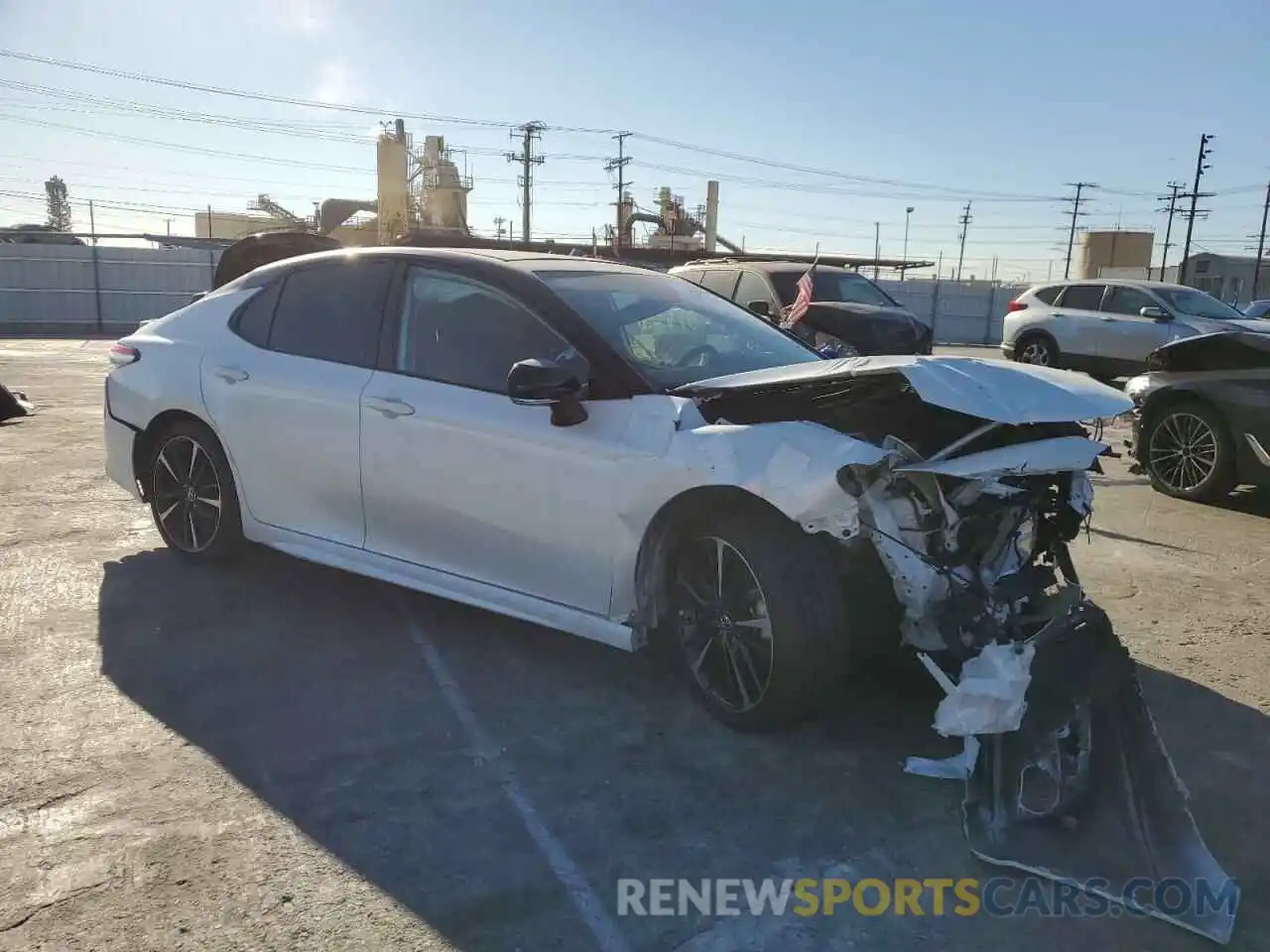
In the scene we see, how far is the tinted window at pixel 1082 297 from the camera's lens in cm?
1557

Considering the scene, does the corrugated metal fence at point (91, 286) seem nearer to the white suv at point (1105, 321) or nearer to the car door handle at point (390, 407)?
the white suv at point (1105, 321)

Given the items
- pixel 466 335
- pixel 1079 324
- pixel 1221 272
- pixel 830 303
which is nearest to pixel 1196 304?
pixel 1079 324

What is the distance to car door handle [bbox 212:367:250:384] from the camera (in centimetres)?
462

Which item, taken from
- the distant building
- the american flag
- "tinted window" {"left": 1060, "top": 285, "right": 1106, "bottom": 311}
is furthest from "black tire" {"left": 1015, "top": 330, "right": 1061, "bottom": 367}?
the distant building

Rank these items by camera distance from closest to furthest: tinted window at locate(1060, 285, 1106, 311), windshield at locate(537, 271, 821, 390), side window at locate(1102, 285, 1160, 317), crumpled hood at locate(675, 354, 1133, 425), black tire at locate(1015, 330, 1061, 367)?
1. crumpled hood at locate(675, 354, 1133, 425)
2. windshield at locate(537, 271, 821, 390)
3. side window at locate(1102, 285, 1160, 317)
4. tinted window at locate(1060, 285, 1106, 311)
5. black tire at locate(1015, 330, 1061, 367)

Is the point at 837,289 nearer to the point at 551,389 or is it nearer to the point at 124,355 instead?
the point at 124,355

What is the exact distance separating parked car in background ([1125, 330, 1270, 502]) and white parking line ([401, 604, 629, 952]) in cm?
540

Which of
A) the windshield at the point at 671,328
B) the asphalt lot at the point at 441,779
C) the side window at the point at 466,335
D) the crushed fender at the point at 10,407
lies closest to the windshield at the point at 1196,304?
the asphalt lot at the point at 441,779

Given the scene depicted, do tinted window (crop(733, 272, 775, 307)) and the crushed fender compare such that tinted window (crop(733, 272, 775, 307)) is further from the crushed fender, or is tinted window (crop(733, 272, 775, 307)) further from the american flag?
the crushed fender

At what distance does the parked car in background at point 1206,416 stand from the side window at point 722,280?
14.4 ft

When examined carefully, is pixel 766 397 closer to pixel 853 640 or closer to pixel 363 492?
pixel 853 640

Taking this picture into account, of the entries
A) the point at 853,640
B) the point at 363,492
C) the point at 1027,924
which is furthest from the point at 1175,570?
the point at 363,492

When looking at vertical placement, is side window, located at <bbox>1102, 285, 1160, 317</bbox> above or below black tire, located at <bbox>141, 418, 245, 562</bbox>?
above

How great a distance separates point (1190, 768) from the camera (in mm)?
3203
